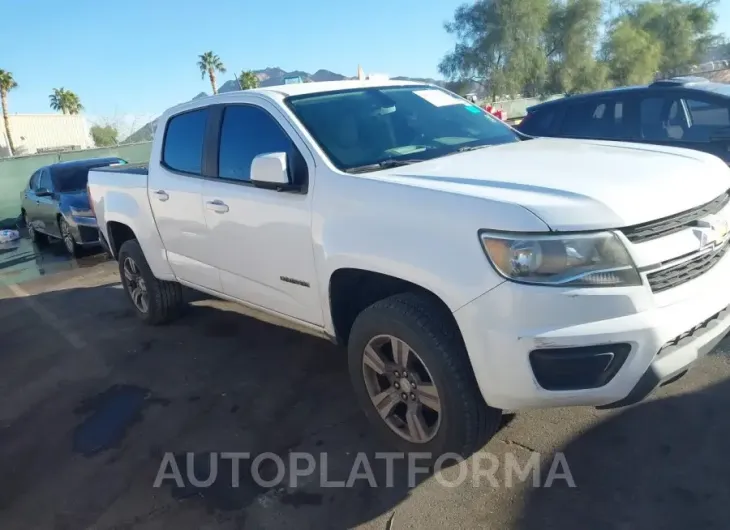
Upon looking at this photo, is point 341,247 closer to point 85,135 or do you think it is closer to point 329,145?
point 329,145

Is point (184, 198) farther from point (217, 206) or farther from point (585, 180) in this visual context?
point (585, 180)

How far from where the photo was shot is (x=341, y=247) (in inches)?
124

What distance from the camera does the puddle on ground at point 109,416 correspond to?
3.79 metres

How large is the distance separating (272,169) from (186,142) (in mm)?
1627

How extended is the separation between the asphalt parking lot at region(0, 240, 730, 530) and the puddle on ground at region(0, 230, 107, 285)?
437 cm

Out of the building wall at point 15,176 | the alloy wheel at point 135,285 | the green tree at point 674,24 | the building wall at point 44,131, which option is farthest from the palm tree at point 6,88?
the green tree at point 674,24

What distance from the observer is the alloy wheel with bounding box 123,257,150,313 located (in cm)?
575

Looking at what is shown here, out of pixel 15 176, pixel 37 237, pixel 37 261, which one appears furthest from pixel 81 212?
pixel 15 176

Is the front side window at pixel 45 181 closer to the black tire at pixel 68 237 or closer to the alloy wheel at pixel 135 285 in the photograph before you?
the black tire at pixel 68 237

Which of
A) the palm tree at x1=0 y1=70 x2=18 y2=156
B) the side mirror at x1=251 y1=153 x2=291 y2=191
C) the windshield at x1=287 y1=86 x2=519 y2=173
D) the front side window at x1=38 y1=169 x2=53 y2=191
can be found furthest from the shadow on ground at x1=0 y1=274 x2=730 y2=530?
the palm tree at x1=0 y1=70 x2=18 y2=156

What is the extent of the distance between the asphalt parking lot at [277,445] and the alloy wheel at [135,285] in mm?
559

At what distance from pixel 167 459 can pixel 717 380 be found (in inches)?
122

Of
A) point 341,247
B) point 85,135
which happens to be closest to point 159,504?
point 341,247

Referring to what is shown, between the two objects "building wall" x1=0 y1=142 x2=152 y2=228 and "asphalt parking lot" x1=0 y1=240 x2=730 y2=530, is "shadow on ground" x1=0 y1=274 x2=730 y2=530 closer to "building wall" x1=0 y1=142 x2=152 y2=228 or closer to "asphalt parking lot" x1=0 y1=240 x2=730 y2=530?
"asphalt parking lot" x1=0 y1=240 x2=730 y2=530
